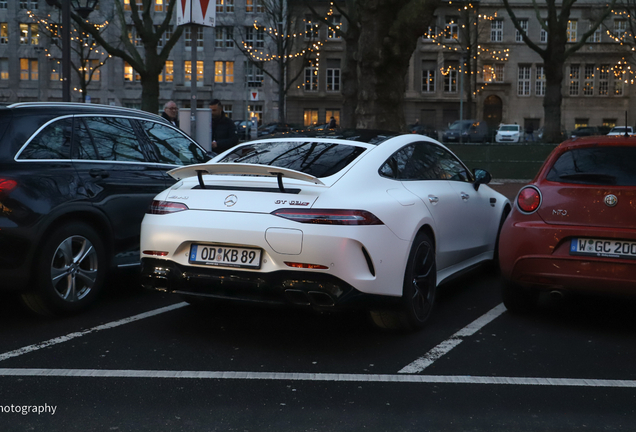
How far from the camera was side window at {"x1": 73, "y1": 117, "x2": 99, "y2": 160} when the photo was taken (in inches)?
238

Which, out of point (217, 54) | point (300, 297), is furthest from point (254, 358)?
point (217, 54)

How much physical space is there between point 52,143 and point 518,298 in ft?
12.7

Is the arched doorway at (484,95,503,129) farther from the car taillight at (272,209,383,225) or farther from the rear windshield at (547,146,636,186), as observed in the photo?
the car taillight at (272,209,383,225)

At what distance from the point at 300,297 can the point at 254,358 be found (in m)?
0.50

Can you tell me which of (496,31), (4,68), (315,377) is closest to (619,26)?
(496,31)

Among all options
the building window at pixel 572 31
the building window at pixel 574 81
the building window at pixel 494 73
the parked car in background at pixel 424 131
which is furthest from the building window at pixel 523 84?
the parked car in background at pixel 424 131

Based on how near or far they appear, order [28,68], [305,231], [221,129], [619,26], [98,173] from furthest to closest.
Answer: [28,68] → [619,26] → [221,129] → [98,173] → [305,231]

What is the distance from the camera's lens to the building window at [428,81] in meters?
64.2

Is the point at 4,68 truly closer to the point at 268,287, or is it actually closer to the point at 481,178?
the point at 481,178

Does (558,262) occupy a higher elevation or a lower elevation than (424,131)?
lower

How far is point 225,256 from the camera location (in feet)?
15.6

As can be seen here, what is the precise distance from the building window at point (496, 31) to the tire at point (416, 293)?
62.5 metres

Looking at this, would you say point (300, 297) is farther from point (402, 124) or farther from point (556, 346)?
point (402, 124)

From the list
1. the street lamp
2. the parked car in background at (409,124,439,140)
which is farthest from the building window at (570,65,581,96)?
the street lamp
